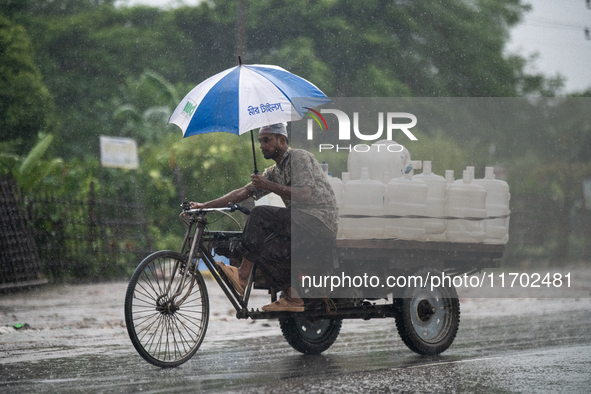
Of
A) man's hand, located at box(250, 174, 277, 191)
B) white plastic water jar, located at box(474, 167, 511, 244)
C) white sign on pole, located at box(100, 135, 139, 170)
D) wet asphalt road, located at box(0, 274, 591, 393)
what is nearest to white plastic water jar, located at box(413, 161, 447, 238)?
white plastic water jar, located at box(474, 167, 511, 244)

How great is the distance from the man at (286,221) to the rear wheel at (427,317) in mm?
1010

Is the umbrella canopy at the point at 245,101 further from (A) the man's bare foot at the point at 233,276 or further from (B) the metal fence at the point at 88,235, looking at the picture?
(B) the metal fence at the point at 88,235

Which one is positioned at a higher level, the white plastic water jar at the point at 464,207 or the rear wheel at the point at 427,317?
the white plastic water jar at the point at 464,207

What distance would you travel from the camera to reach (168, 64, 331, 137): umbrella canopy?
19.4ft

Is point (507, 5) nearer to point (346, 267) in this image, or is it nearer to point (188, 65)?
point (188, 65)

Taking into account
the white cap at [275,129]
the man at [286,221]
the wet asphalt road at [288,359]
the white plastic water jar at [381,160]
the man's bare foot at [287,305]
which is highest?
the white cap at [275,129]

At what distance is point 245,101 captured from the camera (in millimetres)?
5965

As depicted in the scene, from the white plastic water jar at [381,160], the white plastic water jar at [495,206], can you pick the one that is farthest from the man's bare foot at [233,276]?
the white plastic water jar at [495,206]

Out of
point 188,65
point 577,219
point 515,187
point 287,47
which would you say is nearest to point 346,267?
point 515,187

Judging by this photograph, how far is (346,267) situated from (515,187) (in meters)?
13.8

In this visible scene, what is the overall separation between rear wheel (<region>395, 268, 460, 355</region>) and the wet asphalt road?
0.14 m

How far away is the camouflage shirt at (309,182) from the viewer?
6.09m

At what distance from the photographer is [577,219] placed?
2056cm

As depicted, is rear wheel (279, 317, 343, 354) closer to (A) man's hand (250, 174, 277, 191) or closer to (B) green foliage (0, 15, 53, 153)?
(A) man's hand (250, 174, 277, 191)
